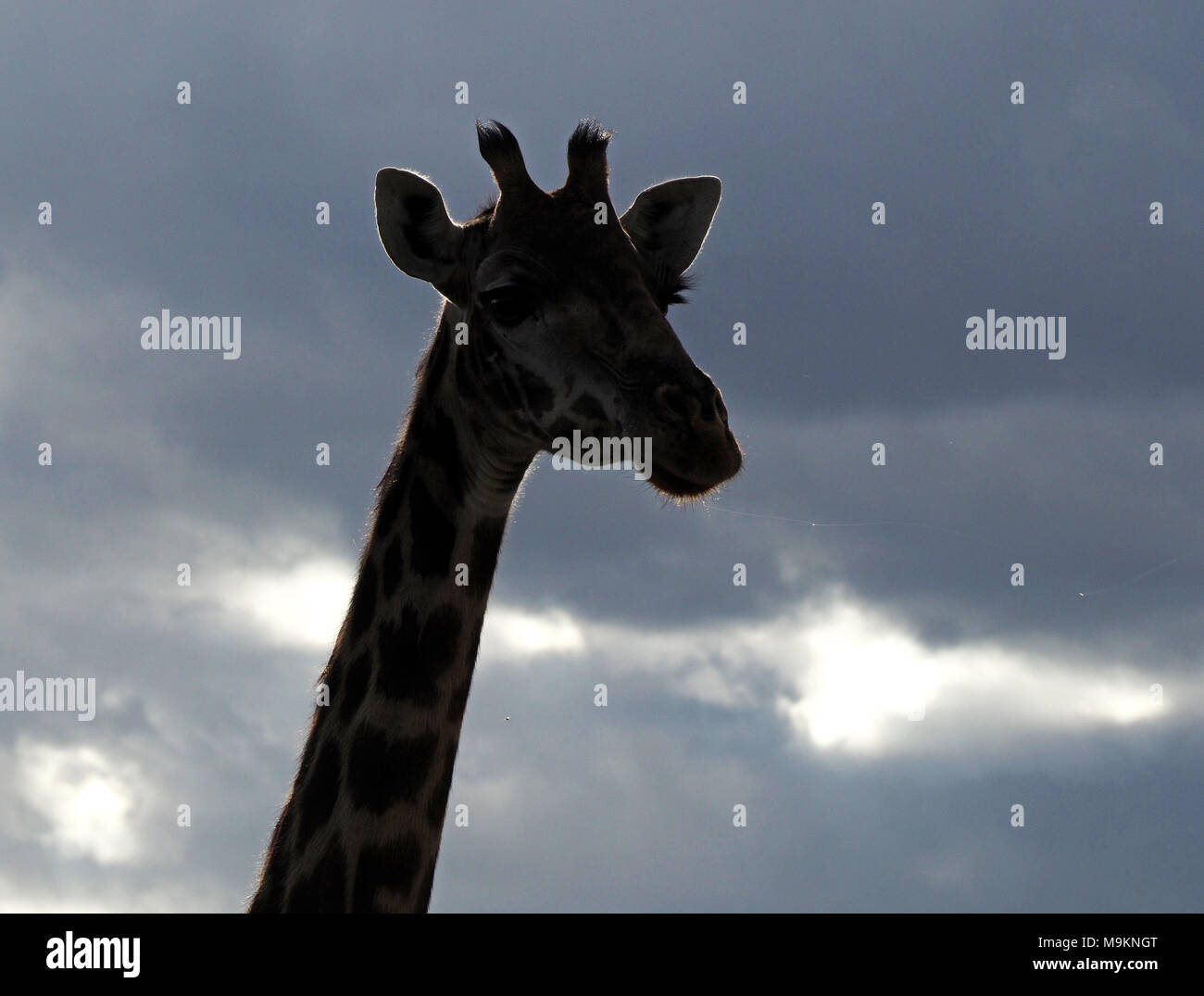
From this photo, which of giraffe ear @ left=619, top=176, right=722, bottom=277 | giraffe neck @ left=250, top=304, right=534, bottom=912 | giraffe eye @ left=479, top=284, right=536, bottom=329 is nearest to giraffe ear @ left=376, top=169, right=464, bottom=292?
giraffe neck @ left=250, top=304, right=534, bottom=912

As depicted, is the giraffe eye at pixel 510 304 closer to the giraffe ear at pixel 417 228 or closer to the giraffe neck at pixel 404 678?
the giraffe neck at pixel 404 678

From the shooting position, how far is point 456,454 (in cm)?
1095

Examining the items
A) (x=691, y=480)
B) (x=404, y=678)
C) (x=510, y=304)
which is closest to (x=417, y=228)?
(x=510, y=304)

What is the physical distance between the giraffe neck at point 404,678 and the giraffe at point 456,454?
1 centimetres

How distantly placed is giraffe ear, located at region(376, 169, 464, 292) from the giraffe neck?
1.81 ft

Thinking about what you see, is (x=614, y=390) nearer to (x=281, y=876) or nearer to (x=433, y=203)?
(x=433, y=203)

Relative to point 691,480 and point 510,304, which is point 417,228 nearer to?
point 510,304

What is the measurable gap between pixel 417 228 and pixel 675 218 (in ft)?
9.54

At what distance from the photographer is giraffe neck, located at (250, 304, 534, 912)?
32.6ft

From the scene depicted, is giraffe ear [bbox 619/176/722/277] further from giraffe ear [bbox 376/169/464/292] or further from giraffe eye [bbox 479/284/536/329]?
giraffe eye [bbox 479/284/536/329]

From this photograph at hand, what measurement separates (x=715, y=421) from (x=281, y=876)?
4765 mm

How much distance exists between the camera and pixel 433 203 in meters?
11.7

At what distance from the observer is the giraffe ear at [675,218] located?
13250 mm
